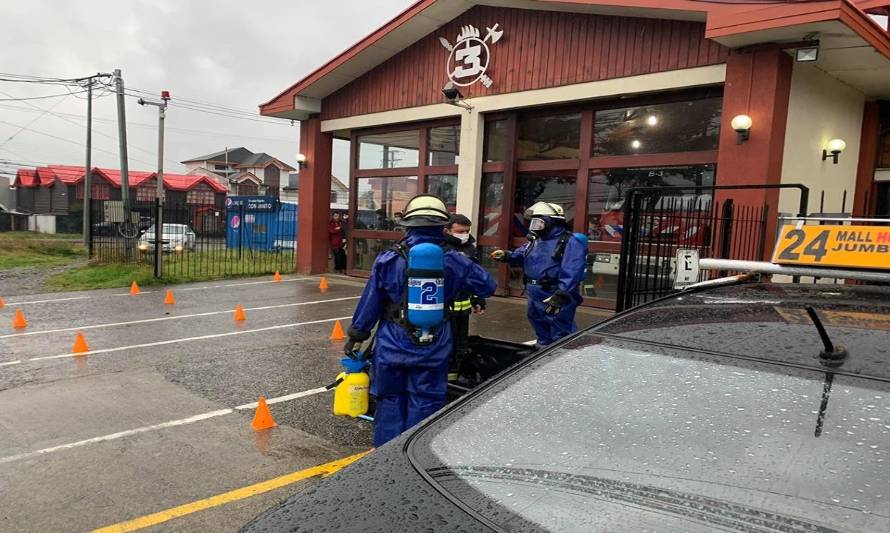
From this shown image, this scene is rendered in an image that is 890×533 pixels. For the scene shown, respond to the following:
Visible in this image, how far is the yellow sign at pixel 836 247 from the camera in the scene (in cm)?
218

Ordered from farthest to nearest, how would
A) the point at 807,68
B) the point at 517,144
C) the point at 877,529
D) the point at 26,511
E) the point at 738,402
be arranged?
the point at 517,144 → the point at 807,68 → the point at 26,511 → the point at 738,402 → the point at 877,529

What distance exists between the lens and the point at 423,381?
348cm

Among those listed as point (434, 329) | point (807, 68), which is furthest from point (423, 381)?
point (807, 68)

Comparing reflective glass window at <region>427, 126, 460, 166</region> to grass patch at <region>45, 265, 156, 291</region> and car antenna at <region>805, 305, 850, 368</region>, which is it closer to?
grass patch at <region>45, 265, 156, 291</region>

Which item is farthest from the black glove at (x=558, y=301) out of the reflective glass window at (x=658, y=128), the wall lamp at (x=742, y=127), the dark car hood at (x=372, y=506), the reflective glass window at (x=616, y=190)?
the reflective glass window at (x=658, y=128)

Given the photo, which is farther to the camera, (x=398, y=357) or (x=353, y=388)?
(x=353, y=388)

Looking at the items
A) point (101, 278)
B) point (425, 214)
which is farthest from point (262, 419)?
point (101, 278)

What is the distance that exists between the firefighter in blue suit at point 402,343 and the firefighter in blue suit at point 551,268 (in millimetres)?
1804

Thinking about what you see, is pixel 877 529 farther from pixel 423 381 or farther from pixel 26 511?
pixel 26 511

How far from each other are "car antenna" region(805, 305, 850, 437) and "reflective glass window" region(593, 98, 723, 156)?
7.13 m

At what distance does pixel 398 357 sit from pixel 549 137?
7.58m

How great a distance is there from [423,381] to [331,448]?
1071 mm

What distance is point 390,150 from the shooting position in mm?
13031

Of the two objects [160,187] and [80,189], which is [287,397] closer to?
[160,187]
